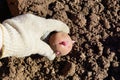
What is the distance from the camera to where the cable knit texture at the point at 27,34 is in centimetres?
189

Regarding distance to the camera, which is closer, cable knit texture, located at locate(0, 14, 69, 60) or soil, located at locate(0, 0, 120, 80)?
cable knit texture, located at locate(0, 14, 69, 60)

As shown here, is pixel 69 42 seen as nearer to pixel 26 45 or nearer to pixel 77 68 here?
pixel 77 68

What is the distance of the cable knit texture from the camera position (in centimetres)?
189

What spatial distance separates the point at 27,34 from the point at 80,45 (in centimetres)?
43

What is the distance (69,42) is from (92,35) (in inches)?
7.2

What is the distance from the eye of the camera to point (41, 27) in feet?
6.85

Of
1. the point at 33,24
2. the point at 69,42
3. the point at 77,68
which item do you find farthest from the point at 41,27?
the point at 77,68

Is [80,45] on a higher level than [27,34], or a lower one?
lower

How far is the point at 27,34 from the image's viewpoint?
1978 millimetres

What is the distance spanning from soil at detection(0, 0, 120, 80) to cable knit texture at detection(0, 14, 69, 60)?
0.10m

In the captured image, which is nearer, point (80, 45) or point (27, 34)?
point (27, 34)

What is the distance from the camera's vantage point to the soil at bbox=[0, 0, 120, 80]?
219 centimetres

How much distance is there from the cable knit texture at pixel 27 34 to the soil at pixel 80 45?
10 centimetres

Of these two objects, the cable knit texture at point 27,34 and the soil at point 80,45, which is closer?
the cable knit texture at point 27,34
